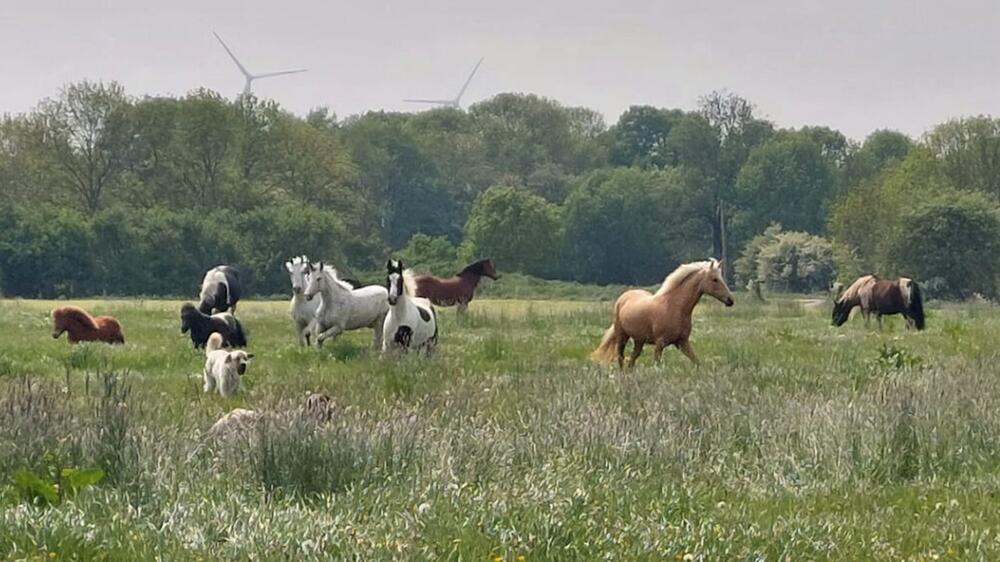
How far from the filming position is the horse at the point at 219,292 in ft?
94.1

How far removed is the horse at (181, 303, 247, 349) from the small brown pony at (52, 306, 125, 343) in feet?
6.85

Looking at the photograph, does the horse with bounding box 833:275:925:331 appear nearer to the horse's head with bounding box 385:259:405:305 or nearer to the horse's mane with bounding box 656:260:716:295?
the horse's mane with bounding box 656:260:716:295

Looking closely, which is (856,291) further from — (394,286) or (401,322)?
(394,286)

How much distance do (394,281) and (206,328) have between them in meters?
4.34

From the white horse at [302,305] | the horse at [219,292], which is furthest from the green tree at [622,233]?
the white horse at [302,305]

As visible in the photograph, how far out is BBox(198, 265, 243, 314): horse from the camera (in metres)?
28.7

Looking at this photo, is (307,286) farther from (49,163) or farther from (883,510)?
(49,163)

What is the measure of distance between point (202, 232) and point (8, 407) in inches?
2411

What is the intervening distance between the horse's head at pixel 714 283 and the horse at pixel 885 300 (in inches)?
509

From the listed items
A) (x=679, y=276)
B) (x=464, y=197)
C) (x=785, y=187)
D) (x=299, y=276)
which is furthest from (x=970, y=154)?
(x=679, y=276)

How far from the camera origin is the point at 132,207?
73.3 meters

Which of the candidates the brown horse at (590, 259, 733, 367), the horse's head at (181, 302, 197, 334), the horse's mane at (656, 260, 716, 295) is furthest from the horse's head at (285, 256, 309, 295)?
the horse's mane at (656, 260, 716, 295)

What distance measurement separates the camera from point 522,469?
8641 millimetres

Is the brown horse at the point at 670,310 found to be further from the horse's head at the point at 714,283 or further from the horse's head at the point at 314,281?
the horse's head at the point at 314,281
